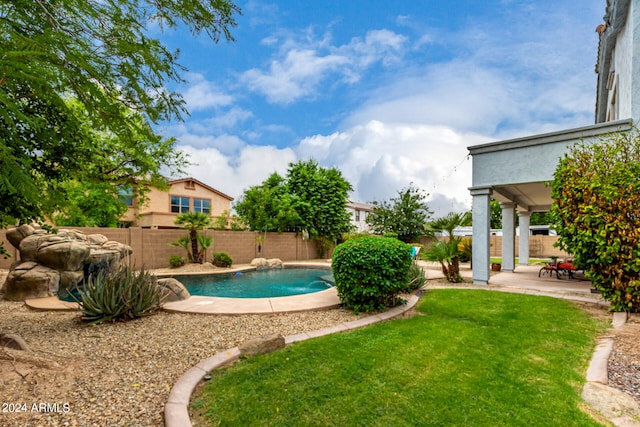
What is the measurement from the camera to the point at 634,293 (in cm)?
589

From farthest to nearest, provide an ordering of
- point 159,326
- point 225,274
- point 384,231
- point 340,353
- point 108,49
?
1. point 384,231
2. point 225,274
3. point 159,326
4. point 340,353
5. point 108,49

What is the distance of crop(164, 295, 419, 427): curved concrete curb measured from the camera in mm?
2674

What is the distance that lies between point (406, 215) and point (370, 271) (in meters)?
17.4

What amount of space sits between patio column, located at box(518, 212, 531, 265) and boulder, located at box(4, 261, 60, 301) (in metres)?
19.4

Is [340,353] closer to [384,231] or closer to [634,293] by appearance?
[634,293]

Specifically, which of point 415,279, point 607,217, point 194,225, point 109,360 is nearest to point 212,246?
point 194,225

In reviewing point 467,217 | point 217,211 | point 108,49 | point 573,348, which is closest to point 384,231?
point 467,217

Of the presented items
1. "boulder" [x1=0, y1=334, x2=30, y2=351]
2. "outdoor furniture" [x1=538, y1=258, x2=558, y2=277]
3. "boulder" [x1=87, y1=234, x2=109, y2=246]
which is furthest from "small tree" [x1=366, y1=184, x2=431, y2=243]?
"boulder" [x1=0, y1=334, x2=30, y2=351]

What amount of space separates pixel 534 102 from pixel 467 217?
5024 mm

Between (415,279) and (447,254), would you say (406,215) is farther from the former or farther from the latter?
(415,279)

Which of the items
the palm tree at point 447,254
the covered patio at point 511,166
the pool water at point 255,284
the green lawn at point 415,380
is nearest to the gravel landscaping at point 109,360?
the green lawn at point 415,380

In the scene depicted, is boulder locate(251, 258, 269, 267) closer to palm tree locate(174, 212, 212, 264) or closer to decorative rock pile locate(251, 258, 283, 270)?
decorative rock pile locate(251, 258, 283, 270)

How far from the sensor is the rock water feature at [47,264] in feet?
25.1

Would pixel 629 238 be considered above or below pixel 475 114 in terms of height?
below
